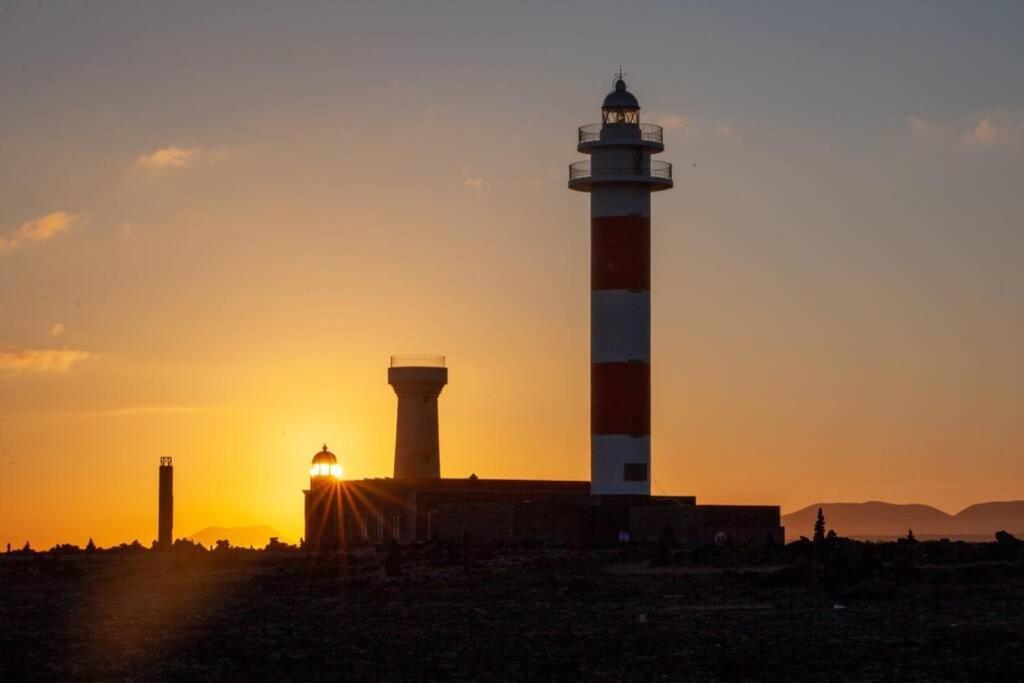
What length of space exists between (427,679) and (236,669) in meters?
3.18

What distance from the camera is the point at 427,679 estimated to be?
95.1ft

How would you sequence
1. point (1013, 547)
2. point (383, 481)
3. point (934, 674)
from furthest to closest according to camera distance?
point (383, 481) < point (1013, 547) < point (934, 674)

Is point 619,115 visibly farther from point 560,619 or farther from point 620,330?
point 560,619

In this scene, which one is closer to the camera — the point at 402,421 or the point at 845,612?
the point at 845,612

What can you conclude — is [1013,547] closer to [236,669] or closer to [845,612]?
[845,612]

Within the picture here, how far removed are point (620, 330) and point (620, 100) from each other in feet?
29.6

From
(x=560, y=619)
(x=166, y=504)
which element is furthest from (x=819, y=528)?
(x=166, y=504)

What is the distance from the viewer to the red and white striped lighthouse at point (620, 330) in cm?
6625

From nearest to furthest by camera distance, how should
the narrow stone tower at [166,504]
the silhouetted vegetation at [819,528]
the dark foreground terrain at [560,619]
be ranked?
the dark foreground terrain at [560,619], the silhouetted vegetation at [819,528], the narrow stone tower at [166,504]

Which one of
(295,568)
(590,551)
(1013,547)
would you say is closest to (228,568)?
(295,568)

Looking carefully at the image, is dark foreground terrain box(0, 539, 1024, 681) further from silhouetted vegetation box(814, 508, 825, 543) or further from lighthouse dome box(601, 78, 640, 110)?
lighthouse dome box(601, 78, 640, 110)

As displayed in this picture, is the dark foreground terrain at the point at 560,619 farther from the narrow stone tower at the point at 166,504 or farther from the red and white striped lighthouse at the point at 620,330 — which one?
the narrow stone tower at the point at 166,504

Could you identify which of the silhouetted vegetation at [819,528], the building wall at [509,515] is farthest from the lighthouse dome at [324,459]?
the silhouetted vegetation at [819,528]

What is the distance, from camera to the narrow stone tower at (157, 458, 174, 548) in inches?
3179
